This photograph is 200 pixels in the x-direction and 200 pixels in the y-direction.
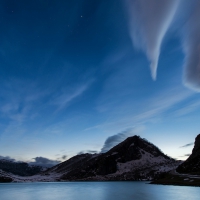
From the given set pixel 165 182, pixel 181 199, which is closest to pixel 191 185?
pixel 165 182

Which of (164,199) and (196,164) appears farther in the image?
(196,164)

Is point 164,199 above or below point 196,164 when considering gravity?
below

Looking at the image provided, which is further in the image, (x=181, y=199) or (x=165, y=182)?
(x=165, y=182)

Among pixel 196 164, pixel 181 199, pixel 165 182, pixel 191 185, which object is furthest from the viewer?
pixel 196 164

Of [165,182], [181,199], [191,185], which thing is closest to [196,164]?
[165,182]

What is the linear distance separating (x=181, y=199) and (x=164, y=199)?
5.70 metres

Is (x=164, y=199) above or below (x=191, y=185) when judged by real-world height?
below

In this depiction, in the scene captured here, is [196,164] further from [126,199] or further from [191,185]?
[126,199]

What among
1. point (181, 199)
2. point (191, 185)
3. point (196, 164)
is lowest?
point (181, 199)

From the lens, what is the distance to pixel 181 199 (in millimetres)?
75688

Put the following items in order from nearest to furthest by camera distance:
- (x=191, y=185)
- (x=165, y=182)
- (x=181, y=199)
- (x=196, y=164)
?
(x=181, y=199) < (x=191, y=185) < (x=165, y=182) < (x=196, y=164)

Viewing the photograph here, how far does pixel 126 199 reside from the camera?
3120 inches

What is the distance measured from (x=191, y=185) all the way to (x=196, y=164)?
57260mm

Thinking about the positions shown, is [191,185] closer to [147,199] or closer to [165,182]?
[165,182]
